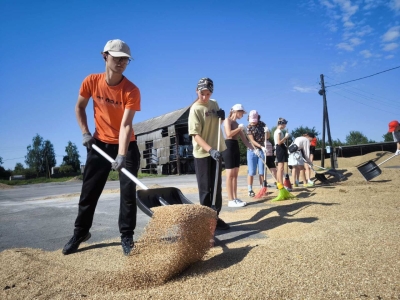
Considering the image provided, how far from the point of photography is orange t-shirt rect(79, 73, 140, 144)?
3.34 meters

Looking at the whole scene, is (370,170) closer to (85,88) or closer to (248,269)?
(248,269)

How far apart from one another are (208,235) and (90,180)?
1457 mm

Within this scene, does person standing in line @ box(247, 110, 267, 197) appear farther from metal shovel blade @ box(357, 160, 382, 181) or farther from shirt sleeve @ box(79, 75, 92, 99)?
shirt sleeve @ box(79, 75, 92, 99)

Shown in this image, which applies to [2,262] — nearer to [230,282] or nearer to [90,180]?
[90,180]

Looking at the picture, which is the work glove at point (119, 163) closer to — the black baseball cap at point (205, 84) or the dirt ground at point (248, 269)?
the dirt ground at point (248, 269)

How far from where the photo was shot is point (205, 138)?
14.1 feet

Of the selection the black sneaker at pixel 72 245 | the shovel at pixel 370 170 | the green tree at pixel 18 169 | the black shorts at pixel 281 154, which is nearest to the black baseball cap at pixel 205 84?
the black sneaker at pixel 72 245

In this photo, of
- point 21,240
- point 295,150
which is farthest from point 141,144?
point 21,240

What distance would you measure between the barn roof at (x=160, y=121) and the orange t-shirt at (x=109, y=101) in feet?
95.2

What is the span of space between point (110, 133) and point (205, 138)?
135 cm

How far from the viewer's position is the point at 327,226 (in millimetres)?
3697

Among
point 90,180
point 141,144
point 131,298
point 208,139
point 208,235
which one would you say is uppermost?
point 141,144

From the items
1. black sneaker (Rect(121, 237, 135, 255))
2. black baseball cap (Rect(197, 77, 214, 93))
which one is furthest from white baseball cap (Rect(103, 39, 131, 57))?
black sneaker (Rect(121, 237, 135, 255))

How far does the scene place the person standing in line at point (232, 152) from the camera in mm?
5750
